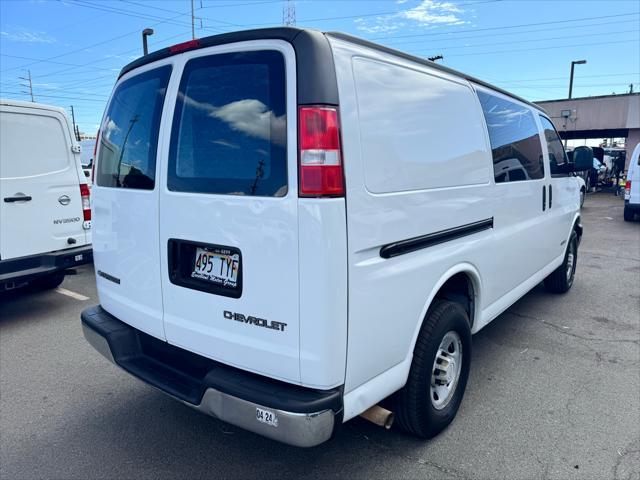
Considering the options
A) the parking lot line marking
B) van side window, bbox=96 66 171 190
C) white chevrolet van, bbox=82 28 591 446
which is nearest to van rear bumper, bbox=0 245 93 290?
the parking lot line marking

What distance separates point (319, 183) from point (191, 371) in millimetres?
1350

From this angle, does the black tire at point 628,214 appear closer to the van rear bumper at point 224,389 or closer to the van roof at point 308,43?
the van roof at point 308,43

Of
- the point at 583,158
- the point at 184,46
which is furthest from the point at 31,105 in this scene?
the point at 583,158

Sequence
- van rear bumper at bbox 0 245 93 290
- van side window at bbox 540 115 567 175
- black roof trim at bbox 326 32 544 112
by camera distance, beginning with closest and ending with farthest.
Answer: black roof trim at bbox 326 32 544 112 < van side window at bbox 540 115 567 175 < van rear bumper at bbox 0 245 93 290

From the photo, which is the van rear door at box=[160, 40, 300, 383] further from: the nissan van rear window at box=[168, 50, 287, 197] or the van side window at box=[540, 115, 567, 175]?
the van side window at box=[540, 115, 567, 175]

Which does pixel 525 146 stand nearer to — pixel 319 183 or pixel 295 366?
pixel 319 183

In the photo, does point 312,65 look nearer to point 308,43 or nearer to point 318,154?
point 308,43

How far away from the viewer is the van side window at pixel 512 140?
11.3 ft

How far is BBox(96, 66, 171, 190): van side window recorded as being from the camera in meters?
2.61

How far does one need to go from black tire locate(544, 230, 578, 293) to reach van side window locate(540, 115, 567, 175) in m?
1.11

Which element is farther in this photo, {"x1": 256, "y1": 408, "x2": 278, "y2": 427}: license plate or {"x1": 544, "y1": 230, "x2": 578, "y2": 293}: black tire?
{"x1": 544, "y1": 230, "x2": 578, "y2": 293}: black tire

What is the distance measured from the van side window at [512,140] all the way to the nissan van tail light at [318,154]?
71.8 inches

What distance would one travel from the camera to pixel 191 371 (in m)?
2.59

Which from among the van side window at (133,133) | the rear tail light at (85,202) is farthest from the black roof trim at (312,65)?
the rear tail light at (85,202)
